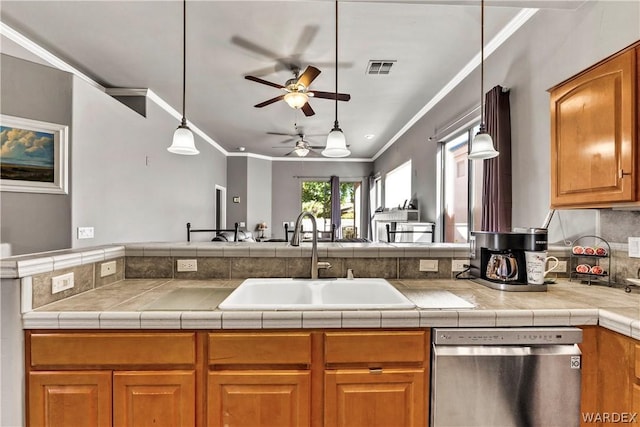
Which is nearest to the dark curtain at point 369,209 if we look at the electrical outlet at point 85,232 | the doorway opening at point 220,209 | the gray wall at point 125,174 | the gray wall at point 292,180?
the gray wall at point 292,180

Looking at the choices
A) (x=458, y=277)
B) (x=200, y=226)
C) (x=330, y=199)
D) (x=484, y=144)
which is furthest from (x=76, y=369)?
(x=330, y=199)

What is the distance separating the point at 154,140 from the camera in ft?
13.9

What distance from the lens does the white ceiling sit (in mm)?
2355

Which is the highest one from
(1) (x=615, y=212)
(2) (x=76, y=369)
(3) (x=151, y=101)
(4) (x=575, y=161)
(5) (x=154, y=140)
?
(3) (x=151, y=101)

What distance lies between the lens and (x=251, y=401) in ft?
4.00

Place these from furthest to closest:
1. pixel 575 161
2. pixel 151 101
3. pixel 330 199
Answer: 1. pixel 330 199
2. pixel 151 101
3. pixel 575 161

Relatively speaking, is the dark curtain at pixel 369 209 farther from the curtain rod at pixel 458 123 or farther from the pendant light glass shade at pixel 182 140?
the pendant light glass shade at pixel 182 140

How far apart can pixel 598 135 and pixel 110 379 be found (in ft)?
7.68

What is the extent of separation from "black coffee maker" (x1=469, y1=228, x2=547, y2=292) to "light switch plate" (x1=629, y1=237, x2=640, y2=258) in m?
0.39

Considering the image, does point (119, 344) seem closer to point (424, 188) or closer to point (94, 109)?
point (94, 109)

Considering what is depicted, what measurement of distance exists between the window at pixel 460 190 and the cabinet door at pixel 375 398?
2.54 metres

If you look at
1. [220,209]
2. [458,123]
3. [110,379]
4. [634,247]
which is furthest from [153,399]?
[220,209]

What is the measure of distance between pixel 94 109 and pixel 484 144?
11.4 ft

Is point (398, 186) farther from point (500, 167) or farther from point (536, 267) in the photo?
point (536, 267)
